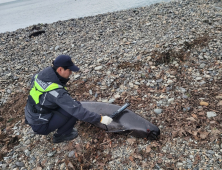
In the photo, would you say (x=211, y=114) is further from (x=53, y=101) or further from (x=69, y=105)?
(x=53, y=101)

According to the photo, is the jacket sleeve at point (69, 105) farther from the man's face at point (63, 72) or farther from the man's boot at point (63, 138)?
the man's boot at point (63, 138)

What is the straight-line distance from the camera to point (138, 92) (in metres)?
4.98

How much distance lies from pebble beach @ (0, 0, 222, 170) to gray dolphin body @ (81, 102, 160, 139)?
172 mm

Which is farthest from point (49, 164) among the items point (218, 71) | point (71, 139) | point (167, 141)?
point (218, 71)

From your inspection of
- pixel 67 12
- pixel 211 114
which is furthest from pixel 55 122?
pixel 67 12

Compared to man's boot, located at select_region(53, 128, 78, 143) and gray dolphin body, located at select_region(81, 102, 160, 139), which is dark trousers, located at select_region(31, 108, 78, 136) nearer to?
man's boot, located at select_region(53, 128, 78, 143)

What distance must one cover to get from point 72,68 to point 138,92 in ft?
8.15

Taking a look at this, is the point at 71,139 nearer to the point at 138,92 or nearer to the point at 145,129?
the point at 145,129

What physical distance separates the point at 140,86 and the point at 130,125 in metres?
1.68

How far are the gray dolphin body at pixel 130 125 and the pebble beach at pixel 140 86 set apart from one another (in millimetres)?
172

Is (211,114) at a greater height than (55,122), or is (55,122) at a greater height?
(55,122)

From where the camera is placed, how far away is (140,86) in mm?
5180

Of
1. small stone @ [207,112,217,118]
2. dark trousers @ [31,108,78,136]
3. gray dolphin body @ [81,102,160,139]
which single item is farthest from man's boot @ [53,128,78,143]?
small stone @ [207,112,217,118]

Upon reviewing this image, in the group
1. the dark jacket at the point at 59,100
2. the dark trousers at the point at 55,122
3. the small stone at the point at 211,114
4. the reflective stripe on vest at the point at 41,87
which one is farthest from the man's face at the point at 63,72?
the small stone at the point at 211,114
